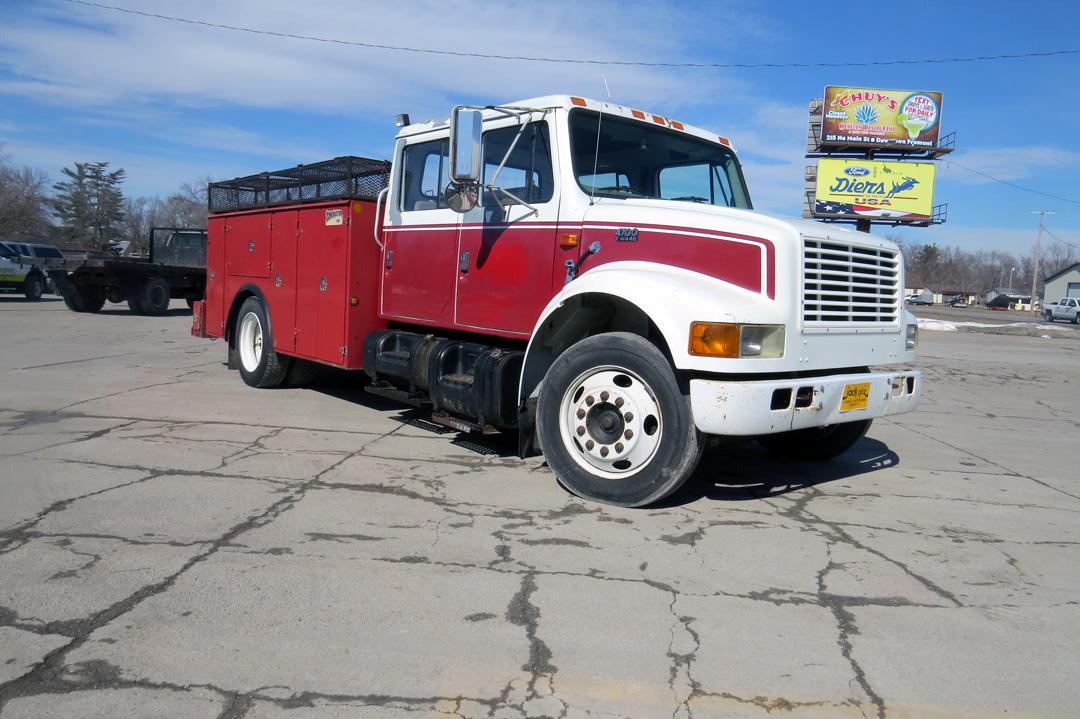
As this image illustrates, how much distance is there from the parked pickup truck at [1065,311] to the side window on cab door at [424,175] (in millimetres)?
55470

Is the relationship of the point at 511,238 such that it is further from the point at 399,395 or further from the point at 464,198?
the point at 399,395

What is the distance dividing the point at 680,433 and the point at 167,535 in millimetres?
2841

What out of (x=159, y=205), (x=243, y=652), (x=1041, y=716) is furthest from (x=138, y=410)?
(x=159, y=205)

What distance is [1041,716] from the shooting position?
294 centimetres

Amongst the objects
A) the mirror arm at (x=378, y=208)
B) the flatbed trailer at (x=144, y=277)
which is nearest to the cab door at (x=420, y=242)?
the mirror arm at (x=378, y=208)

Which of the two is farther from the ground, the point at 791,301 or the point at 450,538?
the point at 791,301

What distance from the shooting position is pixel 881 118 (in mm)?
45312

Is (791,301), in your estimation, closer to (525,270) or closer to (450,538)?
(525,270)

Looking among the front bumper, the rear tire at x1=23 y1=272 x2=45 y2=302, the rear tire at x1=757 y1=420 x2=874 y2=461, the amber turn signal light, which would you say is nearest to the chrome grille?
the front bumper

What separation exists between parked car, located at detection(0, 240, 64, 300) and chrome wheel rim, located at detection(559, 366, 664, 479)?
88.9 ft

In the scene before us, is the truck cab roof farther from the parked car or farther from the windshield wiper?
the parked car

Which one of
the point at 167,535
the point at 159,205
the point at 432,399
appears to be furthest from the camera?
the point at 159,205

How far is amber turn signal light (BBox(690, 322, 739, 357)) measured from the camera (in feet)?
15.3

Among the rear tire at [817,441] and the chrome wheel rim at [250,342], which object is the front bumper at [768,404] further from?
the chrome wheel rim at [250,342]
